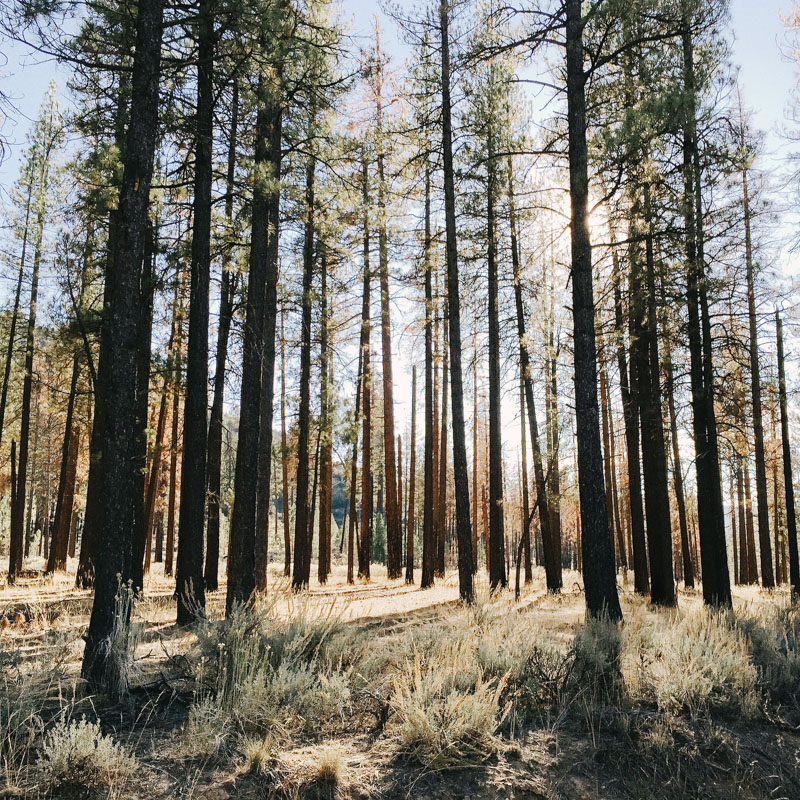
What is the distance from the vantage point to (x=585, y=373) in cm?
807

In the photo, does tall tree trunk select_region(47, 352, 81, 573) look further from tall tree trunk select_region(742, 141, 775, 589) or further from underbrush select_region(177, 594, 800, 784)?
tall tree trunk select_region(742, 141, 775, 589)

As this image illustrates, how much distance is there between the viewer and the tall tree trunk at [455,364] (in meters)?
11.1

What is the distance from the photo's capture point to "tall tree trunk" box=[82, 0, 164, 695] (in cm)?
483

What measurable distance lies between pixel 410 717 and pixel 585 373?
546cm

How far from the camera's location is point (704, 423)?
11.3m

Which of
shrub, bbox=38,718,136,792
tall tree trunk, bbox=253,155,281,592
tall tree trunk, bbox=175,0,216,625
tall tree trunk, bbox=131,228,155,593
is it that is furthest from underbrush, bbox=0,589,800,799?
tall tree trunk, bbox=131,228,155,593

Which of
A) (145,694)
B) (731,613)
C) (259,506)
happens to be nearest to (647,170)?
(731,613)

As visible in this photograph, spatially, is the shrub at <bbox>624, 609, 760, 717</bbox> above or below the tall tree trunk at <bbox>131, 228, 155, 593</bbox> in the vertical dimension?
below

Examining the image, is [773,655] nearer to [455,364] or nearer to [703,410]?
[703,410]

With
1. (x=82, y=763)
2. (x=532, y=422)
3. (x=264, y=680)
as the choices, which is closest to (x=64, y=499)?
(x=532, y=422)

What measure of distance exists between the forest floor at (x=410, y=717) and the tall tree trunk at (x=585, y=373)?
120cm

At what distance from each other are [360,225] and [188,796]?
45.1ft

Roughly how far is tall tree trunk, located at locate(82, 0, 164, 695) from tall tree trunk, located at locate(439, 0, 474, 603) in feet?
22.6

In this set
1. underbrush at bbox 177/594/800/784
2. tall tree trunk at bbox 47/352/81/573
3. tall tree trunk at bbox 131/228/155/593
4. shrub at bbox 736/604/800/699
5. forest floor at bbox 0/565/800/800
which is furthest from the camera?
tall tree trunk at bbox 47/352/81/573
